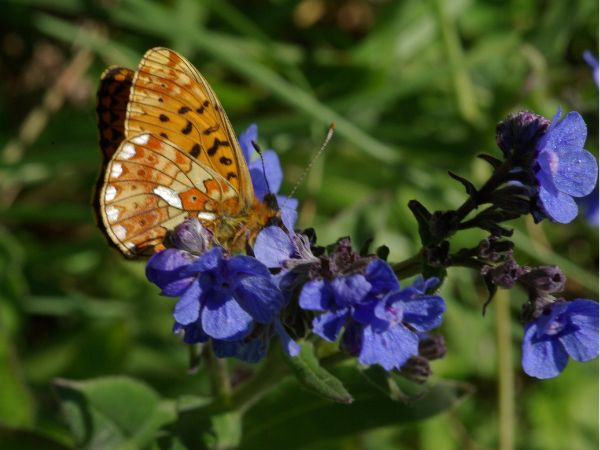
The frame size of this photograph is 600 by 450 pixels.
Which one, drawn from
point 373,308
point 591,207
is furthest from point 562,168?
point 591,207

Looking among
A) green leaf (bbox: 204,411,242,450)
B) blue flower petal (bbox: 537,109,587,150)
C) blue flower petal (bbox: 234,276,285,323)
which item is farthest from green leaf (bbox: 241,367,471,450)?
blue flower petal (bbox: 537,109,587,150)

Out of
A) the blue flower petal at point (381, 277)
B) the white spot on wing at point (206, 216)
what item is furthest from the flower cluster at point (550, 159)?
the white spot on wing at point (206, 216)

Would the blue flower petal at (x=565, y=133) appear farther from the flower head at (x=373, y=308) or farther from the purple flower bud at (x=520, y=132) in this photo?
the flower head at (x=373, y=308)

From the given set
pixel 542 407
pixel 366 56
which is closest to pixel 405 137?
pixel 366 56

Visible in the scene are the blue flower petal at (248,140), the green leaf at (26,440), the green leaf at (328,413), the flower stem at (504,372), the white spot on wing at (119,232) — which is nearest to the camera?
the white spot on wing at (119,232)

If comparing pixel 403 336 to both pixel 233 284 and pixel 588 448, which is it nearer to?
pixel 233 284

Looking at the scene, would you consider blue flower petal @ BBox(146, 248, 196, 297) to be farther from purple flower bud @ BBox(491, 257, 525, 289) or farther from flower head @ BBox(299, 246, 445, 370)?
purple flower bud @ BBox(491, 257, 525, 289)

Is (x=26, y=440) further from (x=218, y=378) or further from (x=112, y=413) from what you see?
(x=218, y=378)
